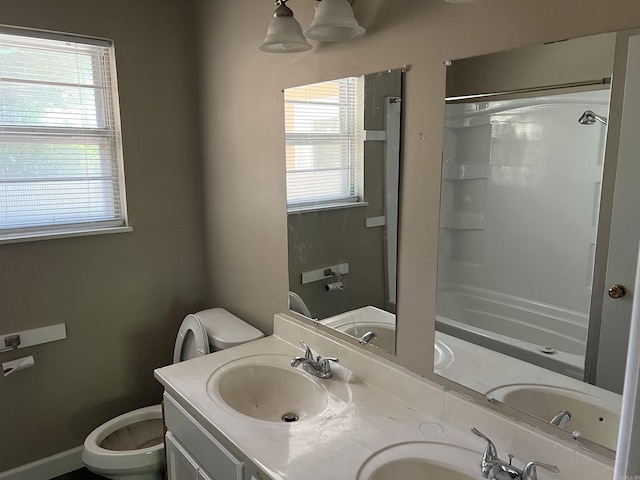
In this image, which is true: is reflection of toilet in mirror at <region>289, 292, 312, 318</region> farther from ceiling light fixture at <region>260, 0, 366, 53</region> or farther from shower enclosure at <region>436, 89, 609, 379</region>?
ceiling light fixture at <region>260, 0, 366, 53</region>

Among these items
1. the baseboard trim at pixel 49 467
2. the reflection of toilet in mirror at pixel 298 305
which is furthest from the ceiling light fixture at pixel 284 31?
the baseboard trim at pixel 49 467

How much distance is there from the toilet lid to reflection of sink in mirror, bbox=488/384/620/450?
135 centimetres

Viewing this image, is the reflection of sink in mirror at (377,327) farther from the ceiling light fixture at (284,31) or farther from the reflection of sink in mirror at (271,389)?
the ceiling light fixture at (284,31)

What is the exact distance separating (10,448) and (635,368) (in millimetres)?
2639

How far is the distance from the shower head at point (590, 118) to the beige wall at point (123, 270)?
1984 millimetres

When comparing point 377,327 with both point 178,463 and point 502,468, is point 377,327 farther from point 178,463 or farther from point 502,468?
point 178,463

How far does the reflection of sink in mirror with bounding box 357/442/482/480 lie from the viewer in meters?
1.21

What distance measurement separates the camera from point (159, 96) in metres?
2.46

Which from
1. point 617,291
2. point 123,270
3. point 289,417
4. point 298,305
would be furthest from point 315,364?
point 123,270

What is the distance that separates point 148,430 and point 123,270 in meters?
0.80

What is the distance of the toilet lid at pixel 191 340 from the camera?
7.27 feet

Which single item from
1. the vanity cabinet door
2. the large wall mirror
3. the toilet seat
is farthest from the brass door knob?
the toilet seat

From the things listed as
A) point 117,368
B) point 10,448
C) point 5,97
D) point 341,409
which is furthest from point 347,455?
point 5,97

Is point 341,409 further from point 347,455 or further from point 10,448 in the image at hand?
point 10,448
